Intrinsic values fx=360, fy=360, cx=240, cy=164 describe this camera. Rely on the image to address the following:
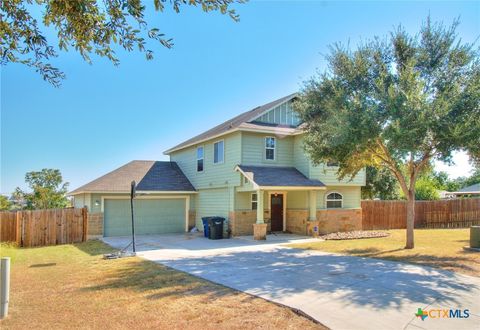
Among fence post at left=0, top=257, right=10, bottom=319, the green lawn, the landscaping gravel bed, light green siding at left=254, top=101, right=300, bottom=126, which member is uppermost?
light green siding at left=254, top=101, right=300, bottom=126

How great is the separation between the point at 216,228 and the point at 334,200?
6.70m

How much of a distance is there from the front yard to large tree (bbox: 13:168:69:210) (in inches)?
1016

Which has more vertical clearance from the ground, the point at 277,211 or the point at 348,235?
the point at 277,211

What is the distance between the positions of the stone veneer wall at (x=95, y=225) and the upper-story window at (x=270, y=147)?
9351mm

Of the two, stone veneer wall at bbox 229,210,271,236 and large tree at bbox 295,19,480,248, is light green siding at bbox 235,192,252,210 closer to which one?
stone veneer wall at bbox 229,210,271,236

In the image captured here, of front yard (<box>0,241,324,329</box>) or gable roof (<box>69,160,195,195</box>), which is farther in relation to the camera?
gable roof (<box>69,160,195,195</box>)

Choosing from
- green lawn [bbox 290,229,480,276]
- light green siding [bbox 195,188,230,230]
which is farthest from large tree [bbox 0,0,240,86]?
light green siding [bbox 195,188,230,230]

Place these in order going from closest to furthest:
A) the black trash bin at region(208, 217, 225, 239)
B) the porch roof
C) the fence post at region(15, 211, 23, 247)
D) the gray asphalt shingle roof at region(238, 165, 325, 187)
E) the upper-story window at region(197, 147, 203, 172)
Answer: the fence post at region(15, 211, 23, 247) < the porch roof < the gray asphalt shingle roof at region(238, 165, 325, 187) < the black trash bin at region(208, 217, 225, 239) < the upper-story window at region(197, 147, 203, 172)

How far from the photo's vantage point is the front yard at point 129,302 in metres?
5.50

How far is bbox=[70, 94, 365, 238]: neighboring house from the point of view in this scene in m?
17.9

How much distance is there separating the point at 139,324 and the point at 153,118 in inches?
728

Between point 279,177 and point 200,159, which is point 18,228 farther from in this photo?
point 279,177

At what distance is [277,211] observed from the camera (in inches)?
770

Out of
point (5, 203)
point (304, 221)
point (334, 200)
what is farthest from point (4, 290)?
point (5, 203)
